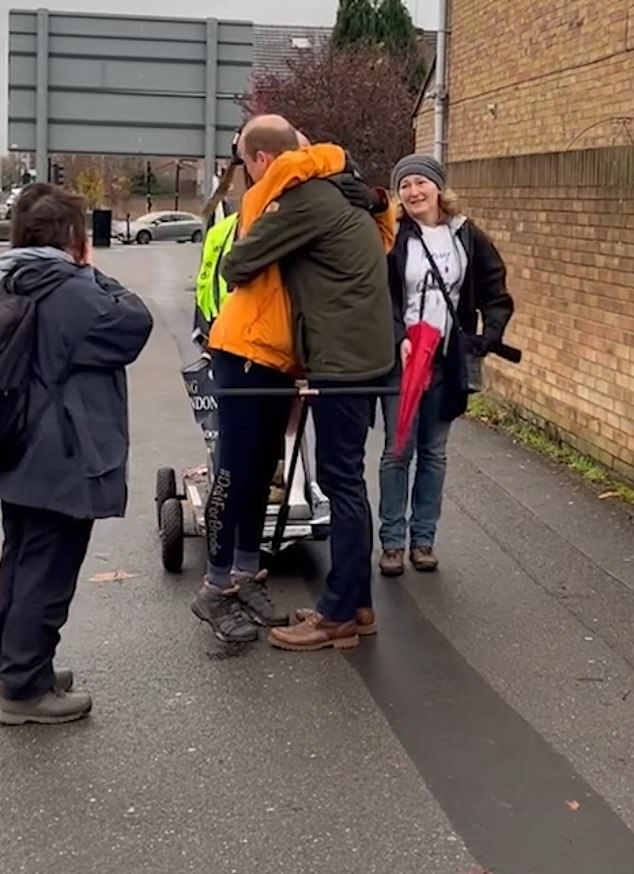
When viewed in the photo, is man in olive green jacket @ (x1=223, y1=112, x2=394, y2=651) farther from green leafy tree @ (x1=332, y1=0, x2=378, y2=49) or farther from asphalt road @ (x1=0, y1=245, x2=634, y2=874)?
green leafy tree @ (x1=332, y1=0, x2=378, y2=49)

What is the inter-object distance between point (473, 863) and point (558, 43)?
27.9 feet

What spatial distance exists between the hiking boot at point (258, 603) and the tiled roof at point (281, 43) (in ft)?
85.7

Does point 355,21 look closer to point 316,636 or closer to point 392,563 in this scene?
point 392,563

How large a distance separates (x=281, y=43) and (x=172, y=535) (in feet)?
124

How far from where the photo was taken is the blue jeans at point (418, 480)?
5.95 metres

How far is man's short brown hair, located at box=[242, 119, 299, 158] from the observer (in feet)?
15.9

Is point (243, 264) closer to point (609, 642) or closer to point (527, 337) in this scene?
point (609, 642)

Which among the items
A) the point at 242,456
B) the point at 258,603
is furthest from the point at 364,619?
the point at 242,456

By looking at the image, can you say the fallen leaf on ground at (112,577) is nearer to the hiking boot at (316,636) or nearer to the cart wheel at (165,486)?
the cart wheel at (165,486)

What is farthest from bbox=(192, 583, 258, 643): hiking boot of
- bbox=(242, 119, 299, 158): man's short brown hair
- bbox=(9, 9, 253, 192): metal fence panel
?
bbox=(9, 9, 253, 192): metal fence panel

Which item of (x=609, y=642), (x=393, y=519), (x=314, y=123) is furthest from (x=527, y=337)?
(x=314, y=123)

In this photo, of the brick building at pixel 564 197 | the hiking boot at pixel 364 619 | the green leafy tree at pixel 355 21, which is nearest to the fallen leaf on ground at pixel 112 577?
the hiking boot at pixel 364 619

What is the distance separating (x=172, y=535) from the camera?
591cm

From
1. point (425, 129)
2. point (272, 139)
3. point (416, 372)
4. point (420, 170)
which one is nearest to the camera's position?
point (272, 139)
